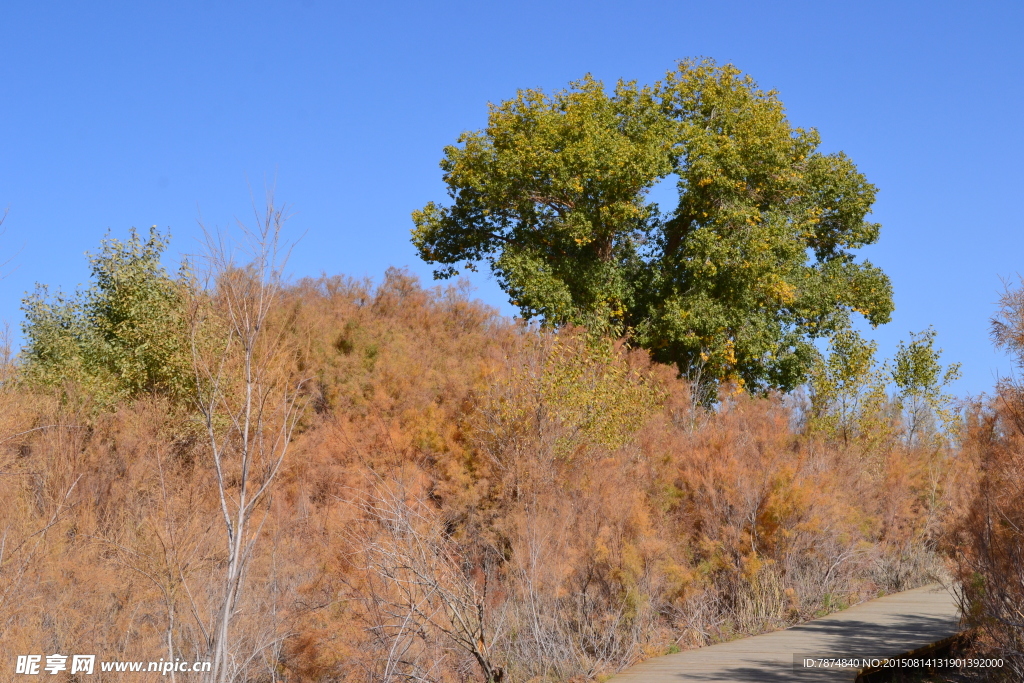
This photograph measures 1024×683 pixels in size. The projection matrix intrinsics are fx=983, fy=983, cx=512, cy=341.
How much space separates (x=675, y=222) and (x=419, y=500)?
1603cm

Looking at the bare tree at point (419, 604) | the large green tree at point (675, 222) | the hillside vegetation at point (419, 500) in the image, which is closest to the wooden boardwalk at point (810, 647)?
the hillside vegetation at point (419, 500)

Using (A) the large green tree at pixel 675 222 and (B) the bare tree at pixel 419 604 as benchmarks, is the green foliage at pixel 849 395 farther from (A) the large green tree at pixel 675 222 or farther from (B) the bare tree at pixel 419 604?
(B) the bare tree at pixel 419 604

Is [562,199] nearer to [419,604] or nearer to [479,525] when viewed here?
[479,525]

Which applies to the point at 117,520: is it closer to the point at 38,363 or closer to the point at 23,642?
the point at 23,642

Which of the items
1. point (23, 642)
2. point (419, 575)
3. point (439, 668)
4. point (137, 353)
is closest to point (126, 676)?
point (23, 642)

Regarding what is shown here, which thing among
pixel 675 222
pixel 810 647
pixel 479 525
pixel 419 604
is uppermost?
pixel 675 222

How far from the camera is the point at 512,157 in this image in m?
22.5

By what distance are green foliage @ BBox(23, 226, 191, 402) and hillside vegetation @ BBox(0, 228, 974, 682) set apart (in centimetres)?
8

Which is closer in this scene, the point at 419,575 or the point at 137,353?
the point at 419,575

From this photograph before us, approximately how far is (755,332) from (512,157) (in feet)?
23.6

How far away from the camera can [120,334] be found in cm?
2289

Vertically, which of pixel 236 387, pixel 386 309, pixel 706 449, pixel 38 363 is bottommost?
pixel 706 449

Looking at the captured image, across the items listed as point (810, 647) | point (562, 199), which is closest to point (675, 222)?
point (562, 199)

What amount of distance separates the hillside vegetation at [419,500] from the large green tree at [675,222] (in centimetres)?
158
